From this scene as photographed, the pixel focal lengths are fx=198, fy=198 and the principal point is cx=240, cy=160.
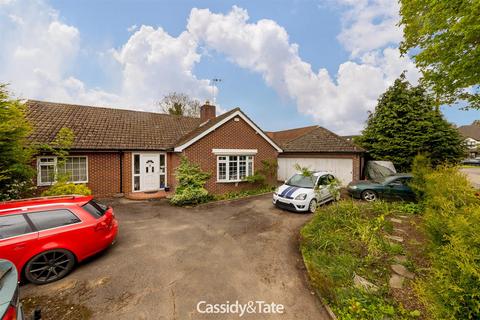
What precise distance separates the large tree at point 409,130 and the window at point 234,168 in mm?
9687

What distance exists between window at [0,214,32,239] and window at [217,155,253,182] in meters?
8.61

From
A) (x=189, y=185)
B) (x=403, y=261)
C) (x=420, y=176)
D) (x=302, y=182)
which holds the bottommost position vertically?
(x=403, y=261)

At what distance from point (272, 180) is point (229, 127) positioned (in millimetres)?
4886

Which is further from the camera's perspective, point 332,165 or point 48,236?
point 332,165

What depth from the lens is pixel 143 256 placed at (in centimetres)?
521

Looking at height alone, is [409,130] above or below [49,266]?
above

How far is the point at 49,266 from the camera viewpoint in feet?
13.8

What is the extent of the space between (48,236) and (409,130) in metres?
18.9

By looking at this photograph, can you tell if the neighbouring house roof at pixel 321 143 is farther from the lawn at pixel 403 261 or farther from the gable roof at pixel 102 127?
the gable roof at pixel 102 127

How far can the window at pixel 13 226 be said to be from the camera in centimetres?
394

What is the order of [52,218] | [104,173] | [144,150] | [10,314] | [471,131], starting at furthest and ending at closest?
[471,131]
[144,150]
[104,173]
[52,218]
[10,314]

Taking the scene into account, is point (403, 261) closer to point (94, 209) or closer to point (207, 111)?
point (94, 209)

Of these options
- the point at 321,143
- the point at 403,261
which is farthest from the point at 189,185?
the point at 321,143

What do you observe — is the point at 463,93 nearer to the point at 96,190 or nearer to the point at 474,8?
the point at 474,8
